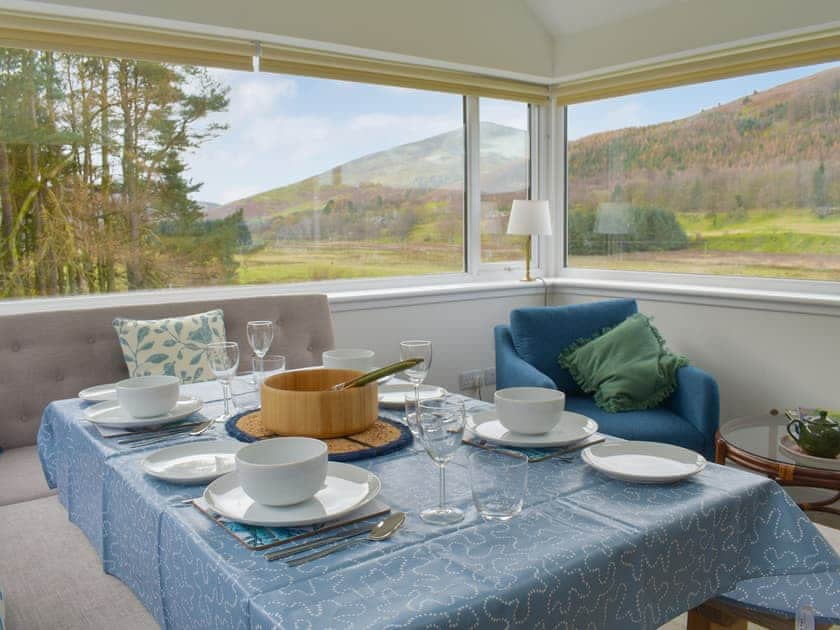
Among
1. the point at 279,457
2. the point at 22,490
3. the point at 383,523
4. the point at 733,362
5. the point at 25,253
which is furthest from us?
the point at 733,362

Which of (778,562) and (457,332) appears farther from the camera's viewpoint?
(457,332)

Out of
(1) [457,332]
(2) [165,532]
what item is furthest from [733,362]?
(2) [165,532]

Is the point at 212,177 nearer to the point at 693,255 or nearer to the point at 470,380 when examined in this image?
the point at 470,380

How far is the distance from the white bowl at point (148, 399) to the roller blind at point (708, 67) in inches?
121

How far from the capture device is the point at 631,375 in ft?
10.1

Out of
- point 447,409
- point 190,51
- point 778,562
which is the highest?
point 190,51

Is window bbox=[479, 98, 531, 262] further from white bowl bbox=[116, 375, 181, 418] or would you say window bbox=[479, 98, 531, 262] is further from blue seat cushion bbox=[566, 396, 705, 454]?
white bowl bbox=[116, 375, 181, 418]

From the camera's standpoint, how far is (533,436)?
1.51m

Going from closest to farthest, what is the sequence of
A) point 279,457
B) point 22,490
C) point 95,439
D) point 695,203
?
point 279,457
point 95,439
point 22,490
point 695,203

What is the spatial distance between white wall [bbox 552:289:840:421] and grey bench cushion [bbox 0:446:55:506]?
2.85m

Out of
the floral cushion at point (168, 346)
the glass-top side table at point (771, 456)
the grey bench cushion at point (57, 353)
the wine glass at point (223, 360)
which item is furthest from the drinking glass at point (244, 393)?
the glass-top side table at point (771, 456)

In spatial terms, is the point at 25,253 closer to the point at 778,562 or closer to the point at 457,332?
the point at 457,332

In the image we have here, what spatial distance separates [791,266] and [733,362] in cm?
53

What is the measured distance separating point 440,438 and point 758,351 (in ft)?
8.94
